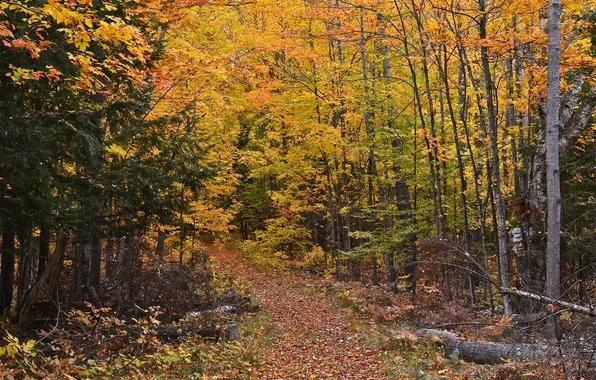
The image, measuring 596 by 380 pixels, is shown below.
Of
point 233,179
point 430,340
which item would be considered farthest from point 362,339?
point 233,179

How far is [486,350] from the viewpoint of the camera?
889cm

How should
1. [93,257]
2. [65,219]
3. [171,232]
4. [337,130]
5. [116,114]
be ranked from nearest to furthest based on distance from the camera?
[65,219] → [116,114] → [93,257] → [337,130] → [171,232]

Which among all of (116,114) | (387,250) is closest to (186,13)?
(116,114)

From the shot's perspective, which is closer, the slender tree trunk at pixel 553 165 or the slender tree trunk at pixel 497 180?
the slender tree trunk at pixel 553 165

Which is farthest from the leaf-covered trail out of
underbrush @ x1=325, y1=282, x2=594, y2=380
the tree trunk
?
the tree trunk

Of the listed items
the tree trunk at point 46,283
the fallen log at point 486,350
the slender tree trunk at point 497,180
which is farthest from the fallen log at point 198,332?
the slender tree trunk at point 497,180

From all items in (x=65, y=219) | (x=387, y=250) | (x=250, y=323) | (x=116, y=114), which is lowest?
(x=250, y=323)

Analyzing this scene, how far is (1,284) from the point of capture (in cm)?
1002

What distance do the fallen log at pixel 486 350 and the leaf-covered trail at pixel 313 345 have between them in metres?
1.34

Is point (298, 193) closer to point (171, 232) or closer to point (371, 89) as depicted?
point (171, 232)

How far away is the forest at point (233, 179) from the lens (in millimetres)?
7375

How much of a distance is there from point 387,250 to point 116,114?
917 centimetres

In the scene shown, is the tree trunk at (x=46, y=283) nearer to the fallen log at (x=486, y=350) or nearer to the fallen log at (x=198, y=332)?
the fallen log at (x=198, y=332)

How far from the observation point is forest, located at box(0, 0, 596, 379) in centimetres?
738
